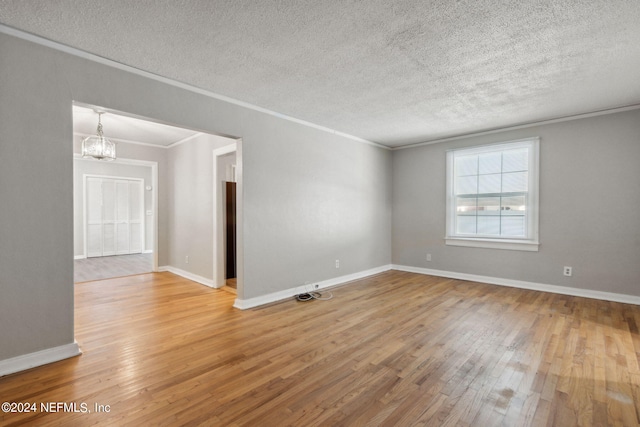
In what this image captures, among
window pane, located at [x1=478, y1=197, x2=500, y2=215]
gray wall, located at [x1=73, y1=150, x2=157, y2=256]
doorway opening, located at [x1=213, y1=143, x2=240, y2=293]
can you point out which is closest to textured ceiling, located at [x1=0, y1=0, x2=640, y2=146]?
doorway opening, located at [x1=213, y1=143, x2=240, y2=293]

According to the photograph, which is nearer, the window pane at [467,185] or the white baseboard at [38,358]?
the white baseboard at [38,358]

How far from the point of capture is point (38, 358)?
2277 mm

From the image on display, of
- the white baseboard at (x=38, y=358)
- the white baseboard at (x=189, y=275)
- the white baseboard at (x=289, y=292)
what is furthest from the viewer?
the white baseboard at (x=189, y=275)

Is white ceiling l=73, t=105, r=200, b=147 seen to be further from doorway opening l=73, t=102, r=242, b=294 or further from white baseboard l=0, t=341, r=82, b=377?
white baseboard l=0, t=341, r=82, b=377

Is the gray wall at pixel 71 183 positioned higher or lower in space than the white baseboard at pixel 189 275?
higher

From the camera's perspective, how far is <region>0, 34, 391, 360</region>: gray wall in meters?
2.22

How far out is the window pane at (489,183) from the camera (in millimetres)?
4961

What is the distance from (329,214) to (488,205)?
2751 millimetres

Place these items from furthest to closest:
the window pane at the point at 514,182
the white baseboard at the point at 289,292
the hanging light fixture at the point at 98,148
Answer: the window pane at the point at 514,182 < the hanging light fixture at the point at 98,148 < the white baseboard at the point at 289,292

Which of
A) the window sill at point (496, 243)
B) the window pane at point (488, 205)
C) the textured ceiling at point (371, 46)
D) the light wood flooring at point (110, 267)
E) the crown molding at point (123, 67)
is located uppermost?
the textured ceiling at point (371, 46)

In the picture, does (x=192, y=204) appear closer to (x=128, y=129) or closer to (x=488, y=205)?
(x=128, y=129)

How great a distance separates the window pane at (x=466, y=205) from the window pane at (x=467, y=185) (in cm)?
13

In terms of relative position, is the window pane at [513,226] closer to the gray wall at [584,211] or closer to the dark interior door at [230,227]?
the gray wall at [584,211]

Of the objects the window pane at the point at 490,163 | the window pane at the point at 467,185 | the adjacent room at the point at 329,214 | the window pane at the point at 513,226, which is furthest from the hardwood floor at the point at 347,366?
the window pane at the point at 490,163
